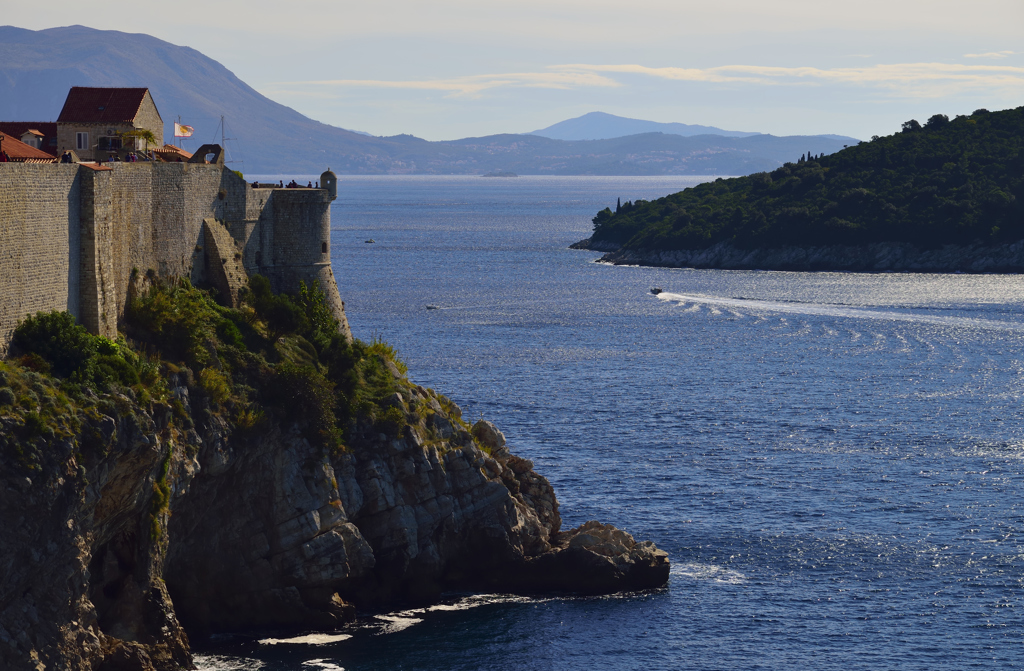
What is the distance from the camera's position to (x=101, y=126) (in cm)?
5834

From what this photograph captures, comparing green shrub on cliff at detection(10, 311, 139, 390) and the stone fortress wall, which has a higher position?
the stone fortress wall

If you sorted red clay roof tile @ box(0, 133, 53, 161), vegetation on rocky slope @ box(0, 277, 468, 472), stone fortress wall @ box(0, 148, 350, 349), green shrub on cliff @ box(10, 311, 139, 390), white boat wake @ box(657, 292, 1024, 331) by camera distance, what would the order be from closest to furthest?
vegetation on rocky slope @ box(0, 277, 468, 472)
green shrub on cliff @ box(10, 311, 139, 390)
stone fortress wall @ box(0, 148, 350, 349)
red clay roof tile @ box(0, 133, 53, 161)
white boat wake @ box(657, 292, 1024, 331)

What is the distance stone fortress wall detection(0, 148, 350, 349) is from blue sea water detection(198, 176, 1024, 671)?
1463 centimetres

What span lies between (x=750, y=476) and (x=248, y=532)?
1428 inches

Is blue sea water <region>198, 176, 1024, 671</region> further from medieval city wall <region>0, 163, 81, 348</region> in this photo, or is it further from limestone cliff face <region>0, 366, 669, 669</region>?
medieval city wall <region>0, 163, 81, 348</region>

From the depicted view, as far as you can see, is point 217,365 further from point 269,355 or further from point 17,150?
point 17,150

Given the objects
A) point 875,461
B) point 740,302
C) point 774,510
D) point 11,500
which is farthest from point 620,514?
point 740,302

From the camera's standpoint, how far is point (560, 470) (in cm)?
7794

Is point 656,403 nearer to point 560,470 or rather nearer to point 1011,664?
point 560,470

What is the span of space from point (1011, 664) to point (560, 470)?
32.0 metres

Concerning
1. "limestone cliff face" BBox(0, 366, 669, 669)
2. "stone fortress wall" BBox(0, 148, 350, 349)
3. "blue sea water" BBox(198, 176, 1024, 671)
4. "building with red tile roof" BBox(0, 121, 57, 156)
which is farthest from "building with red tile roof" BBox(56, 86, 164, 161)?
"blue sea water" BBox(198, 176, 1024, 671)

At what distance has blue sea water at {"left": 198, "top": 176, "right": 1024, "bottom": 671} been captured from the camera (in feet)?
173

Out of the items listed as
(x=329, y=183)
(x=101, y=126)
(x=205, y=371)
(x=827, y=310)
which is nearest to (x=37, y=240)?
(x=205, y=371)

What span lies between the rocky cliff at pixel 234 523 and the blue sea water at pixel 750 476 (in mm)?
1880
